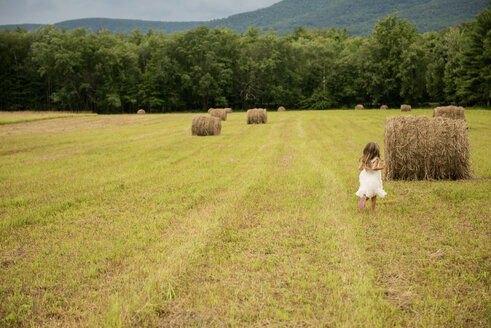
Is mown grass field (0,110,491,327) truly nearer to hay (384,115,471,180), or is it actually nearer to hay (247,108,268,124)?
hay (384,115,471,180)

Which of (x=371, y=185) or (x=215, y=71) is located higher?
(x=215, y=71)

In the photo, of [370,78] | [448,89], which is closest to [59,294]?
[448,89]

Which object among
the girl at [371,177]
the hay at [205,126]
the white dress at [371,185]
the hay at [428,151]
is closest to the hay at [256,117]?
the hay at [205,126]

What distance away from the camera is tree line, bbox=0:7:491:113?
60.7 meters

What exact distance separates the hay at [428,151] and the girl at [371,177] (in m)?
2.77

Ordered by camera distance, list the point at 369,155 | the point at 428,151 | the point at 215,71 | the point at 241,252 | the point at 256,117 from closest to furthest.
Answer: the point at 241,252 < the point at 369,155 < the point at 428,151 < the point at 256,117 < the point at 215,71

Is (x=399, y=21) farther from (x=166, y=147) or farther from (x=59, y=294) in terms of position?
(x=59, y=294)

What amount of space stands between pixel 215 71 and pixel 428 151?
202ft

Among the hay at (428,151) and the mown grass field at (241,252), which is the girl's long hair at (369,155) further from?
the hay at (428,151)

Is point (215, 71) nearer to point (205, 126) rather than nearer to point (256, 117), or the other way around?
point (256, 117)

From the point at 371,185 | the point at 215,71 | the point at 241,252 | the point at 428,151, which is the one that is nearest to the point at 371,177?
the point at 371,185

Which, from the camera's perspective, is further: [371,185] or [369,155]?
[369,155]

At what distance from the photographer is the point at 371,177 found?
6914 millimetres

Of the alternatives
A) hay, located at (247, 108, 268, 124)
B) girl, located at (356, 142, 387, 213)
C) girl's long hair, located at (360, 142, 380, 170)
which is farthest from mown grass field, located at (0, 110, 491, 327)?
hay, located at (247, 108, 268, 124)
